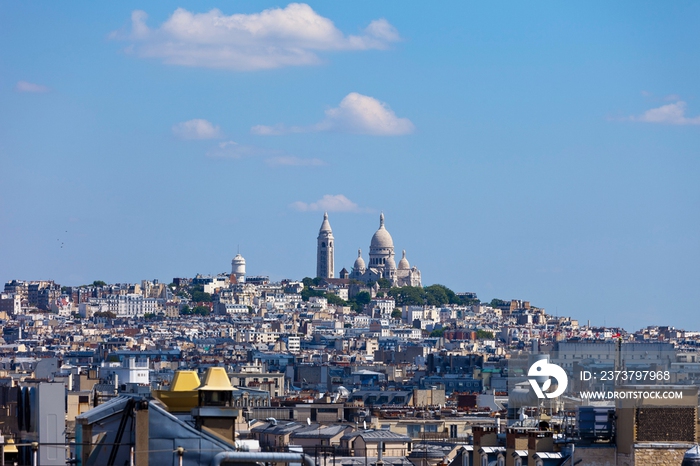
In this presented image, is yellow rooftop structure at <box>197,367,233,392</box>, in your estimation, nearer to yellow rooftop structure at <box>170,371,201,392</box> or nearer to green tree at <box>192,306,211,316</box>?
yellow rooftop structure at <box>170,371,201,392</box>

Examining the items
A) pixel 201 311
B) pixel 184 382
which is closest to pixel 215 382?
pixel 184 382

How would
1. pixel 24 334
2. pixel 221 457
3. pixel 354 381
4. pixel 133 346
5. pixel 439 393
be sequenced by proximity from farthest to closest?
pixel 24 334 → pixel 133 346 → pixel 354 381 → pixel 439 393 → pixel 221 457

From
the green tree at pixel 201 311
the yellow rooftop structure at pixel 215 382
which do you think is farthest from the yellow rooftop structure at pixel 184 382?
the green tree at pixel 201 311

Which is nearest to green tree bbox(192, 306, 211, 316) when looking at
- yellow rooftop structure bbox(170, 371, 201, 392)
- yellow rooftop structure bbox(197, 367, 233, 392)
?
yellow rooftop structure bbox(170, 371, 201, 392)

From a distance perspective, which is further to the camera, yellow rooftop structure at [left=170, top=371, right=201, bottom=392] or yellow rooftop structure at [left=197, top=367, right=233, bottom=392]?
yellow rooftop structure at [left=170, top=371, right=201, bottom=392]

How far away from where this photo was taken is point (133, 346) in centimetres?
12781

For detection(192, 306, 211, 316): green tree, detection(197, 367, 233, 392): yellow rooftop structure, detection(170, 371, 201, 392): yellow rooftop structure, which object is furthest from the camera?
detection(192, 306, 211, 316): green tree

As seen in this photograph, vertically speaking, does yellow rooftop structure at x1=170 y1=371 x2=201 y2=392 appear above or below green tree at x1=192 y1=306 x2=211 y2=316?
below

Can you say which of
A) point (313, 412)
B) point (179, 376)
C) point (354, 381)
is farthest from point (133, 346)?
point (179, 376)

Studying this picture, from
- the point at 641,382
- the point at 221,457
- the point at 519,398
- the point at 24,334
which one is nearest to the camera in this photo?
the point at 221,457

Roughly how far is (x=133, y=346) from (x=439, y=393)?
58.4 meters

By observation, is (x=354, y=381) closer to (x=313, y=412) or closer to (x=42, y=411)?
(x=313, y=412)

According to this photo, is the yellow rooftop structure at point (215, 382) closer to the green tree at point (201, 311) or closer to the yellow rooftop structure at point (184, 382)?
the yellow rooftop structure at point (184, 382)

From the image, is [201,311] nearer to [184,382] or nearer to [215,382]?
[184,382]
